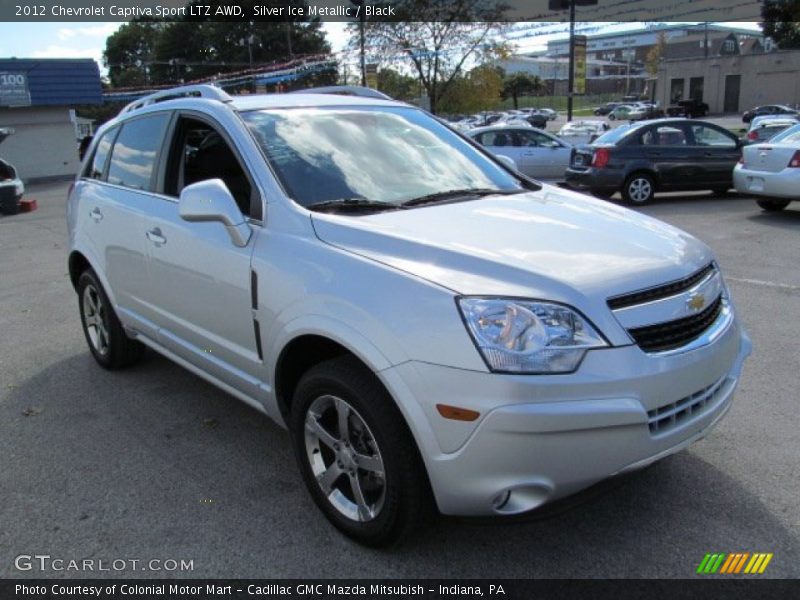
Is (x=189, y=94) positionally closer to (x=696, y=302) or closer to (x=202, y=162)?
(x=202, y=162)

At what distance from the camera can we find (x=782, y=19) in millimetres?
45438

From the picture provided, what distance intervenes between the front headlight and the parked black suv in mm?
11323

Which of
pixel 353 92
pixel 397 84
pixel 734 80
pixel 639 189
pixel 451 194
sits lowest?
pixel 639 189

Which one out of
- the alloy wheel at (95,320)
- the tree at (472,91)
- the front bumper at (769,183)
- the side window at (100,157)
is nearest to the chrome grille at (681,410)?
the alloy wheel at (95,320)

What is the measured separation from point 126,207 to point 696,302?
334 centimetres

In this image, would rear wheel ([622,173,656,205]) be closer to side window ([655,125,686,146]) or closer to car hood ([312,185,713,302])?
side window ([655,125,686,146])

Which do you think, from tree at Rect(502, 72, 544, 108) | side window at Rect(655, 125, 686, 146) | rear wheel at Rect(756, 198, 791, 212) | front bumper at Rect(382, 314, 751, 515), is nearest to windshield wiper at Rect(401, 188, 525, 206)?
front bumper at Rect(382, 314, 751, 515)

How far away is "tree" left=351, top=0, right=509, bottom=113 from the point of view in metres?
37.9

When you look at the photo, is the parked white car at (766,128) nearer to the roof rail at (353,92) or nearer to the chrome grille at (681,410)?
the roof rail at (353,92)

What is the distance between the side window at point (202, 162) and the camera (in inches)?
142

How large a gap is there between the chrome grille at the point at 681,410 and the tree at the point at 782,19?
4136cm

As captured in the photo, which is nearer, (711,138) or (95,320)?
(95,320)

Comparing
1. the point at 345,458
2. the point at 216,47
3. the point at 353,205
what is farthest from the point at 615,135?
the point at 216,47

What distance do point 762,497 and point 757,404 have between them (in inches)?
43.8
